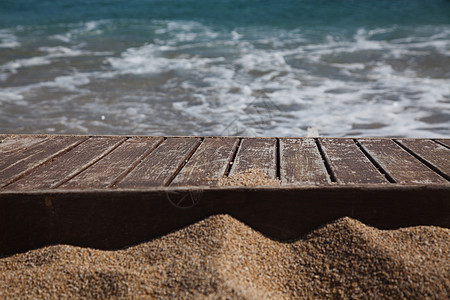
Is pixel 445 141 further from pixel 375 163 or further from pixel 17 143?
pixel 17 143

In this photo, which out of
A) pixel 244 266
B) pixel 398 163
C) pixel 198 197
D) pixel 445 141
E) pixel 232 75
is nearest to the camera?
pixel 244 266

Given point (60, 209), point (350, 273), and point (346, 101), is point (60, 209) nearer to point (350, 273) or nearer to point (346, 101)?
point (350, 273)

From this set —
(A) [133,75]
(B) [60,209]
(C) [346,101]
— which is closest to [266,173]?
(B) [60,209]

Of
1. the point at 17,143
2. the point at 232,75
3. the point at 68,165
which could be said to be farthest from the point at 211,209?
the point at 232,75

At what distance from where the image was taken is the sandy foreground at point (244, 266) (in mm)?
1761

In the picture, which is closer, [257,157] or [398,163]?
[398,163]

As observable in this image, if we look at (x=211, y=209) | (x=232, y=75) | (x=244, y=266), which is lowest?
(x=232, y=75)

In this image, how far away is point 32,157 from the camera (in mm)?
2549

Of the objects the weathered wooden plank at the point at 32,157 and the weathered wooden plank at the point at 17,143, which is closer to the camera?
the weathered wooden plank at the point at 32,157

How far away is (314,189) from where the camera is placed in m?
2.05

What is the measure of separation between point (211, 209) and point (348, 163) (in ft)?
2.64

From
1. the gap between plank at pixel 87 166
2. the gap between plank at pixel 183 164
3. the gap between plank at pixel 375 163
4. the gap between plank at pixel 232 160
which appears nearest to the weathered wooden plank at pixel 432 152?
the gap between plank at pixel 375 163

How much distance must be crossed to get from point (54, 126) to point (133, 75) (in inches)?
111

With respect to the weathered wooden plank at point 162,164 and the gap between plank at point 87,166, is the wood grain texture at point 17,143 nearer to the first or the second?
the gap between plank at point 87,166
